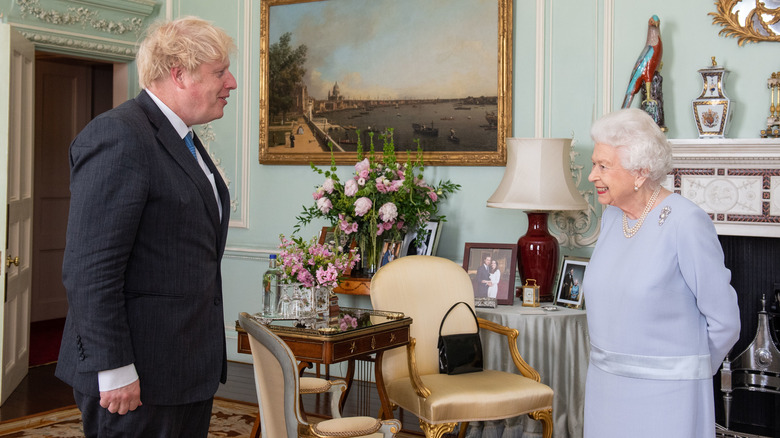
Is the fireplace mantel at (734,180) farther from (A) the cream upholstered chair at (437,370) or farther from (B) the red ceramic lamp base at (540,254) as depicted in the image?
(A) the cream upholstered chair at (437,370)

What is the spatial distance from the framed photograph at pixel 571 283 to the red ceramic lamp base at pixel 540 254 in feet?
0.20

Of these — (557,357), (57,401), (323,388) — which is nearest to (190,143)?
(323,388)

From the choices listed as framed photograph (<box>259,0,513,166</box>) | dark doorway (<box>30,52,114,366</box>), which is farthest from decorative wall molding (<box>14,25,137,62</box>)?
dark doorway (<box>30,52,114,366</box>)

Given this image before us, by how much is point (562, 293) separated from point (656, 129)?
81.9 inches

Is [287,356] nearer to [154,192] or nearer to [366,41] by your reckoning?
[154,192]

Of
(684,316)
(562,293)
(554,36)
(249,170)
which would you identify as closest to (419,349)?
(562,293)

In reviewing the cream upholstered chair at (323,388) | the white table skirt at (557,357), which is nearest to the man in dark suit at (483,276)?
the white table skirt at (557,357)

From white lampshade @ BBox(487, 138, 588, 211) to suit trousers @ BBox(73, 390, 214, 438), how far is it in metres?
2.63

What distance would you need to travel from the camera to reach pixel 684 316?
2.38 m

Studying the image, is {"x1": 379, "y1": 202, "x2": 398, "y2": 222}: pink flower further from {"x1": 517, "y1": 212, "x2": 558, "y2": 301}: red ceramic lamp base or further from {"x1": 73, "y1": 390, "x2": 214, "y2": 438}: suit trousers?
{"x1": 73, "y1": 390, "x2": 214, "y2": 438}: suit trousers

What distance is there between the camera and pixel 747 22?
431 centimetres

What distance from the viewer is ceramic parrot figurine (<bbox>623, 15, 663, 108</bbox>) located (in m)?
4.41

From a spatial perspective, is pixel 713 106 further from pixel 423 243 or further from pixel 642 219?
pixel 642 219

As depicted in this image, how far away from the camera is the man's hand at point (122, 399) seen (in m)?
1.81
